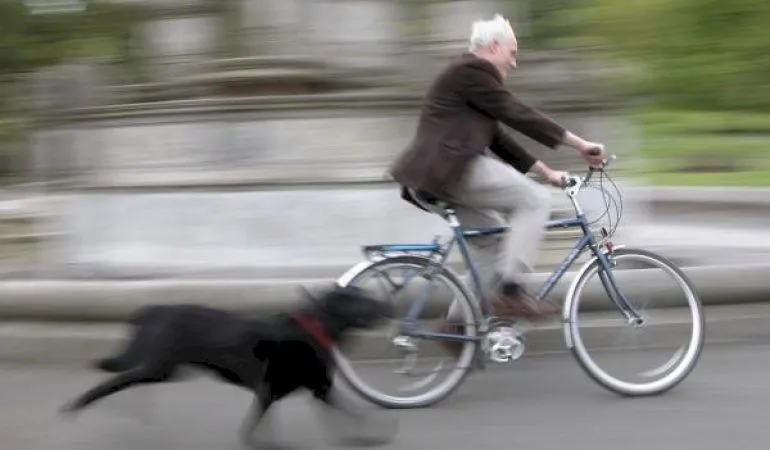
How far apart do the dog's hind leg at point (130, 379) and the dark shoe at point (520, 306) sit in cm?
154

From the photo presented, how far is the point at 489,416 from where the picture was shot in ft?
16.0

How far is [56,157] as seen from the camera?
718 cm

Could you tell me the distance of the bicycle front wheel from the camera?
507 cm

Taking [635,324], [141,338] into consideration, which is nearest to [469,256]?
[635,324]

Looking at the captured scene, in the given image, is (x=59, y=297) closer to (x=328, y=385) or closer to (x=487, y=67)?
(x=328, y=385)

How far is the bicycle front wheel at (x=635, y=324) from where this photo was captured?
16.6 ft

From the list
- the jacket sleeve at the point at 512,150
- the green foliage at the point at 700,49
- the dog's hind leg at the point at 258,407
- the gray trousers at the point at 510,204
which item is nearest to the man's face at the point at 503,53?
the jacket sleeve at the point at 512,150

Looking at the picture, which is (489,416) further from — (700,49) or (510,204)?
(700,49)

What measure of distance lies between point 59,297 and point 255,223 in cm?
126

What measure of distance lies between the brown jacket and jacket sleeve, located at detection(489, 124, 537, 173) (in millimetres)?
125

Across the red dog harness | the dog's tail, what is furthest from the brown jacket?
the dog's tail

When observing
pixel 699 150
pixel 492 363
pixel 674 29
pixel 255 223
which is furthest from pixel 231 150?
pixel 674 29

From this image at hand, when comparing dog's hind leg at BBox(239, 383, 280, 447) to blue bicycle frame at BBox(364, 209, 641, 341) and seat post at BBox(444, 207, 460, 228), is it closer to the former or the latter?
blue bicycle frame at BBox(364, 209, 641, 341)

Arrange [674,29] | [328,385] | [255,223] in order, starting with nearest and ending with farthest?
1. [328,385]
2. [255,223]
3. [674,29]
